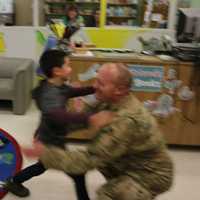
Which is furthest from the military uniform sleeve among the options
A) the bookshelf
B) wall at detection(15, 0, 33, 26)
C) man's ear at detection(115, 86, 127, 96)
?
wall at detection(15, 0, 33, 26)

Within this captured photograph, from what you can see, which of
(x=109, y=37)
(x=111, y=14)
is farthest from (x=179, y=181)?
(x=111, y=14)

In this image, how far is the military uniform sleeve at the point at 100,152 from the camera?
1.61 metres

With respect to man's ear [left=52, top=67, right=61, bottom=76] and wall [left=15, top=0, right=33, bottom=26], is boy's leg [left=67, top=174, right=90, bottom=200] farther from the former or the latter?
wall [left=15, top=0, right=33, bottom=26]

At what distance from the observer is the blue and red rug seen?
217 cm

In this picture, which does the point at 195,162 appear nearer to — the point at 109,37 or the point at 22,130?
the point at 22,130

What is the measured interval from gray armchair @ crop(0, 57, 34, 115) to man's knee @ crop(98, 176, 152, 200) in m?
2.66

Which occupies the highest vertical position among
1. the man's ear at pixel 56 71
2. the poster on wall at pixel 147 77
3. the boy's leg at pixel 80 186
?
the man's ear at pixel 56 71

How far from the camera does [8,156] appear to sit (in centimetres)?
222

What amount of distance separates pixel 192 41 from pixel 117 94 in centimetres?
219

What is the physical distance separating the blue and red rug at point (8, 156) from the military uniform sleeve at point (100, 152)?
1.95 ft

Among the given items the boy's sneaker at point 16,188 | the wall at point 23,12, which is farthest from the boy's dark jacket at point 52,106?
the wall at point 23,12

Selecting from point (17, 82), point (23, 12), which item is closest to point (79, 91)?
point (17, 82)

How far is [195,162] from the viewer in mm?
3357

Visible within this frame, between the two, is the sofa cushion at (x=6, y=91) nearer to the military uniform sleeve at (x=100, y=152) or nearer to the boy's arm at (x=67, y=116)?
the boy's arm at (x=67, y=116)
